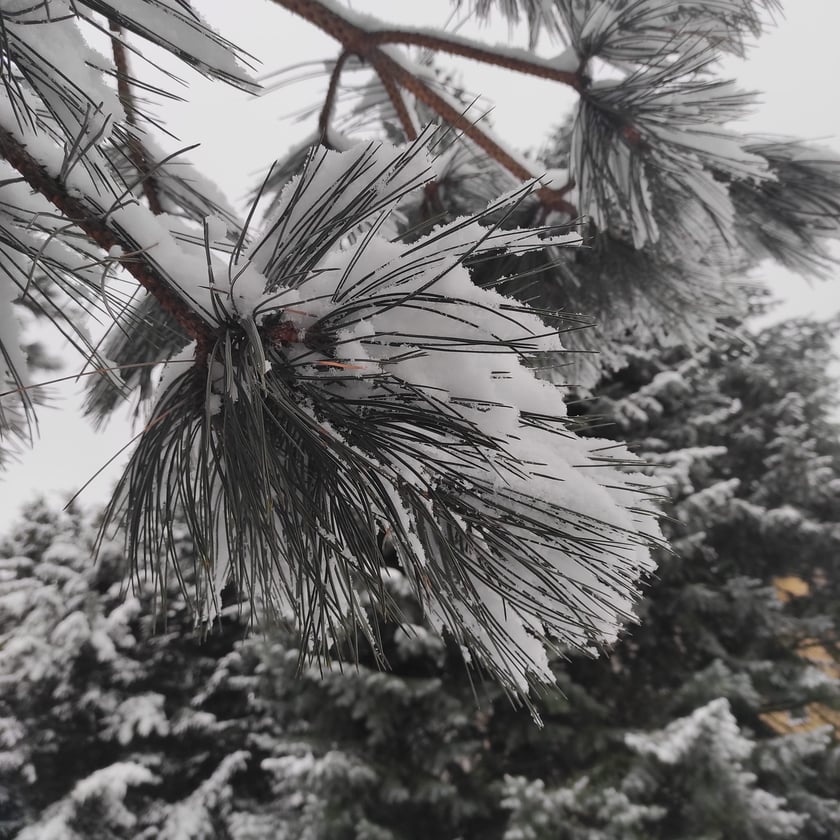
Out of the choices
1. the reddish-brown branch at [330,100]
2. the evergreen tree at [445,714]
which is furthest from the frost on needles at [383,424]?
the evergreen tree at [445,714]

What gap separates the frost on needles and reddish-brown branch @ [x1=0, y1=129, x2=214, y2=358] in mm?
16

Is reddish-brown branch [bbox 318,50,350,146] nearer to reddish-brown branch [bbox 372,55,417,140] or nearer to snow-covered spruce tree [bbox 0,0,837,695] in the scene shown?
reddish-brown branch [bbox 372,55,417,140]

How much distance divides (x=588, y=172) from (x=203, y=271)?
3.23ft

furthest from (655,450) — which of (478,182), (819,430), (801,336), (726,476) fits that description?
(478,182)

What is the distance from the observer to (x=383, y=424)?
490 millimetres

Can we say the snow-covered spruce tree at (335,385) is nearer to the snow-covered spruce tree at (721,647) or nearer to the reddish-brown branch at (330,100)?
the reddish-brown branch at (330,100)

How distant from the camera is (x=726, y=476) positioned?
487cm

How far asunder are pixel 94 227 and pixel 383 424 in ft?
0.92

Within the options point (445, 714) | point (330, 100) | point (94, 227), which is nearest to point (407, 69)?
point (330, 100)

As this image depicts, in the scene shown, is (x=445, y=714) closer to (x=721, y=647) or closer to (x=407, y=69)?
(x=721, y=647)

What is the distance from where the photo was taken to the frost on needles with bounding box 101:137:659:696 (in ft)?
1.54

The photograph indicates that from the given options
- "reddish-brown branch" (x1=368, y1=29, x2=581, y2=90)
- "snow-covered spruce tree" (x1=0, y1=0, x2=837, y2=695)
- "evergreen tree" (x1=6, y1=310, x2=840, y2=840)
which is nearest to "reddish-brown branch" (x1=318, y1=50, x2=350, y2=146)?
"reddish-brown branch" (x1=368, y1=29, x2=581, y2=90)

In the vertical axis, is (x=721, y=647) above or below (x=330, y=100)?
below

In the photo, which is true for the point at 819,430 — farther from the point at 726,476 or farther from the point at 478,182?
the point at 478,182
